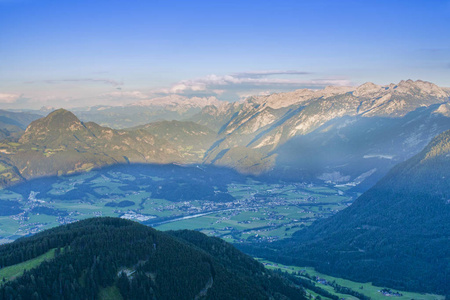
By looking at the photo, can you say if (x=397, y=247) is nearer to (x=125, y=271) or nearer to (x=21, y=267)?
(x=125, y=271)

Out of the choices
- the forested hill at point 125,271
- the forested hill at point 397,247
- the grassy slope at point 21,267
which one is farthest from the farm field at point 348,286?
the grassy slope at point 21,267

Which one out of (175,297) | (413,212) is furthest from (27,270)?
(413,212)

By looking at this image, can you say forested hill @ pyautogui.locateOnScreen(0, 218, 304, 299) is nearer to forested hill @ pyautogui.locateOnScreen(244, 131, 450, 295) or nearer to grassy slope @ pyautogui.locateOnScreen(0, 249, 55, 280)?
grassy slope @ pyautogui.locateOnScreen(0, 249, 55, 280)

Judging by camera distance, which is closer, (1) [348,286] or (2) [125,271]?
(2) [125,271]

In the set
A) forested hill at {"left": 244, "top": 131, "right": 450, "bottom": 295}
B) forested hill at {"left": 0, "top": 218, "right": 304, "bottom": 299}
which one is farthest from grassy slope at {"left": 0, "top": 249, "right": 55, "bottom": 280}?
forested hill at {"left": 244, "top": 131, "right": 450, "bottom": 295}

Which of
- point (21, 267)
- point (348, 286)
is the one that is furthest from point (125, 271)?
point (348, 286)

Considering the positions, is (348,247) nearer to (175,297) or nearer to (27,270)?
(175,297)
